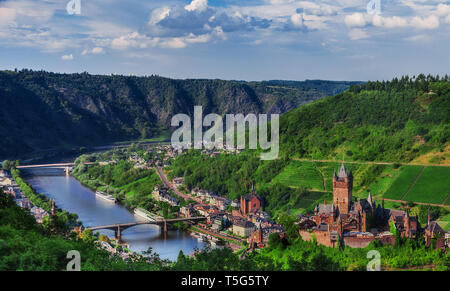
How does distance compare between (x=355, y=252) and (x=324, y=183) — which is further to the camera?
(x=324, y=183)

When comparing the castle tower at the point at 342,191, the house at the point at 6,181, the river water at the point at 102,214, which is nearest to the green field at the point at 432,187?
the castle tower at the point at 342,191

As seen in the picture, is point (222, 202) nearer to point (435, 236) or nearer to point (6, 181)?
point (435, 236)

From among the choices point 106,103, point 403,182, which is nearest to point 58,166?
point 403,182

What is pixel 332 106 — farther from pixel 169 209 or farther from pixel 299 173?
pixel 169 209

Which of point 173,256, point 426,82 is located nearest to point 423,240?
point 173,256
